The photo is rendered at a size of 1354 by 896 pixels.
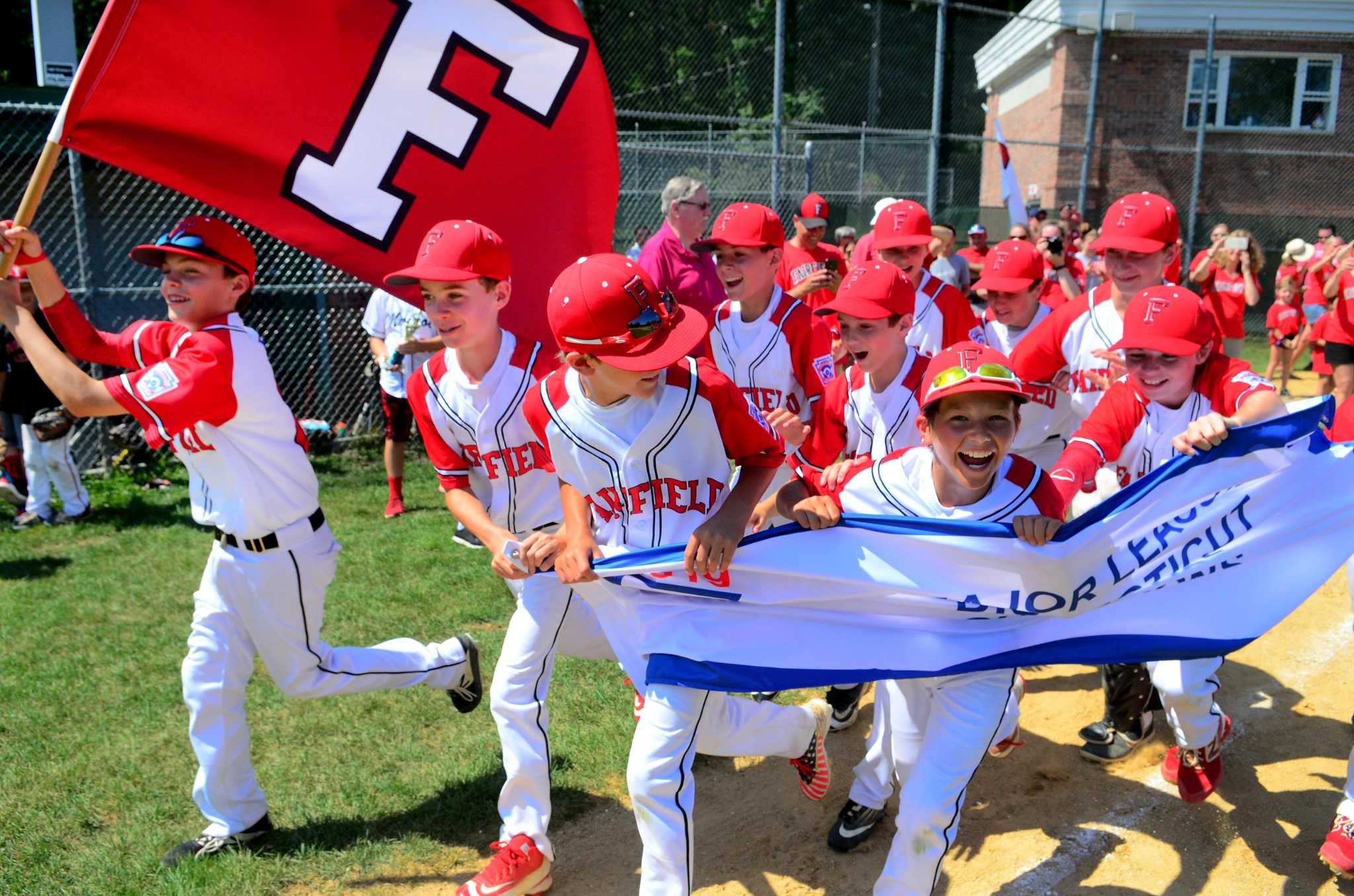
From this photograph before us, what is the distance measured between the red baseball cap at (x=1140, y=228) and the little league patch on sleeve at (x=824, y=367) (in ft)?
4.41

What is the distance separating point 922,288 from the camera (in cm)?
584

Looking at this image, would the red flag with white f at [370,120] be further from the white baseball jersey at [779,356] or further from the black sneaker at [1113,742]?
the black sneaker at [1113,742]

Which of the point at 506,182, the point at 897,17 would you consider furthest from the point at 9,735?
the point at 897,17

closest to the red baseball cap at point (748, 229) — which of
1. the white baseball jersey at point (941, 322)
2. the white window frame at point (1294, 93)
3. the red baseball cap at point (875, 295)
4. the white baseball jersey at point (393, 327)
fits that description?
the red baseball cap at point (875, 295)

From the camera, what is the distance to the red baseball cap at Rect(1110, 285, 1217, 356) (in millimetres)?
4039

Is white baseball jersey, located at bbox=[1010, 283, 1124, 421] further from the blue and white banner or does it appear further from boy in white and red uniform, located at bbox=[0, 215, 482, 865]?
boy in white and red uniform, located at bbox=[0, 215, 482, 865]

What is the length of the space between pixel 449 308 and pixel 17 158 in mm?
8596

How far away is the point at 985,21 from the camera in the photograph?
2962 cm

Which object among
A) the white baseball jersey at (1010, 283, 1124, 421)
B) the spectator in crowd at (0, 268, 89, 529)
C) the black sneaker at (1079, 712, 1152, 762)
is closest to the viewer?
the black sneaker at (1079, 712, 1152, 762)

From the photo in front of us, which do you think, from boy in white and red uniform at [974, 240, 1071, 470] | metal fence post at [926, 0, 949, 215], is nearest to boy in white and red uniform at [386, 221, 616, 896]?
boy in white and red uniform at [974, 240, 1071, 470]

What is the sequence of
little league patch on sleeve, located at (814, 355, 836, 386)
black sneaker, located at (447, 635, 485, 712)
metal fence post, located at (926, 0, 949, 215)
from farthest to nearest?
metal fence post, located at (926, 0, 949, 215), little league patch on sleeve, located at (814, 355, 836, 386), black sneaker, located at (447, 635, 485, 712)

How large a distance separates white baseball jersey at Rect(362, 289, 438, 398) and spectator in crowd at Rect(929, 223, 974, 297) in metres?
4.81

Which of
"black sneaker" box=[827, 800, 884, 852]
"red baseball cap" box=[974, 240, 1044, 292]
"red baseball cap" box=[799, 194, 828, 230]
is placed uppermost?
"red baseball cap" box=[799, 194, 828, 230]

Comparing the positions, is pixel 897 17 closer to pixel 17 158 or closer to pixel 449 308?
pixel 17 158
